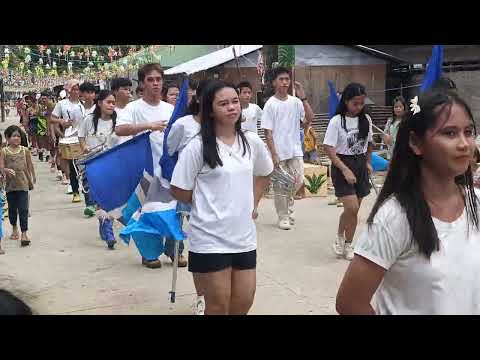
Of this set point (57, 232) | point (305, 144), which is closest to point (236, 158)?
point (57, 232)

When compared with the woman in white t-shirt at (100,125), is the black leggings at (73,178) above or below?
below

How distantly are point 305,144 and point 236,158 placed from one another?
774cm

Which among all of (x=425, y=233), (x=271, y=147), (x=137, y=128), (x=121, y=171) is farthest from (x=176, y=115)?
(x=271, y=147)

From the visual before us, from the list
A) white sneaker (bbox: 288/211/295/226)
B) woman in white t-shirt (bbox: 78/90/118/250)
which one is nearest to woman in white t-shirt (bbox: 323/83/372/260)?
white sneaker (bbox: 288/211/295/226)

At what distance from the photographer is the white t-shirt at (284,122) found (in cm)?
746

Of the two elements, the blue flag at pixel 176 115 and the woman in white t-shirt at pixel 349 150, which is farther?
the woman in white t-shirt at pixel 349 150

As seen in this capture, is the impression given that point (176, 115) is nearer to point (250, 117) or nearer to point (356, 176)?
point (356, 176)

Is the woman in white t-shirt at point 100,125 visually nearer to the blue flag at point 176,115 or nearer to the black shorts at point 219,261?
the blue flag at point 176,115

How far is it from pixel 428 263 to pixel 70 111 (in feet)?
28.9

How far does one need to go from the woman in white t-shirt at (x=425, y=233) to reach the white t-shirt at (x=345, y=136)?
3.86m

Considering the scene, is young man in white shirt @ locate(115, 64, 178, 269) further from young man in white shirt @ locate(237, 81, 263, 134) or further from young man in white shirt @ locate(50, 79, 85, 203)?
young man in white shirt @ locate(50, 79, 85, 203)

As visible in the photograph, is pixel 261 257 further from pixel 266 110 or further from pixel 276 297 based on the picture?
pixel 266 110

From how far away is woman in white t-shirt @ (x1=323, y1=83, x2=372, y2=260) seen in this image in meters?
5.86

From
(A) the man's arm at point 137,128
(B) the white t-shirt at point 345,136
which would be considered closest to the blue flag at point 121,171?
(A) the man's arm at point 137,128
